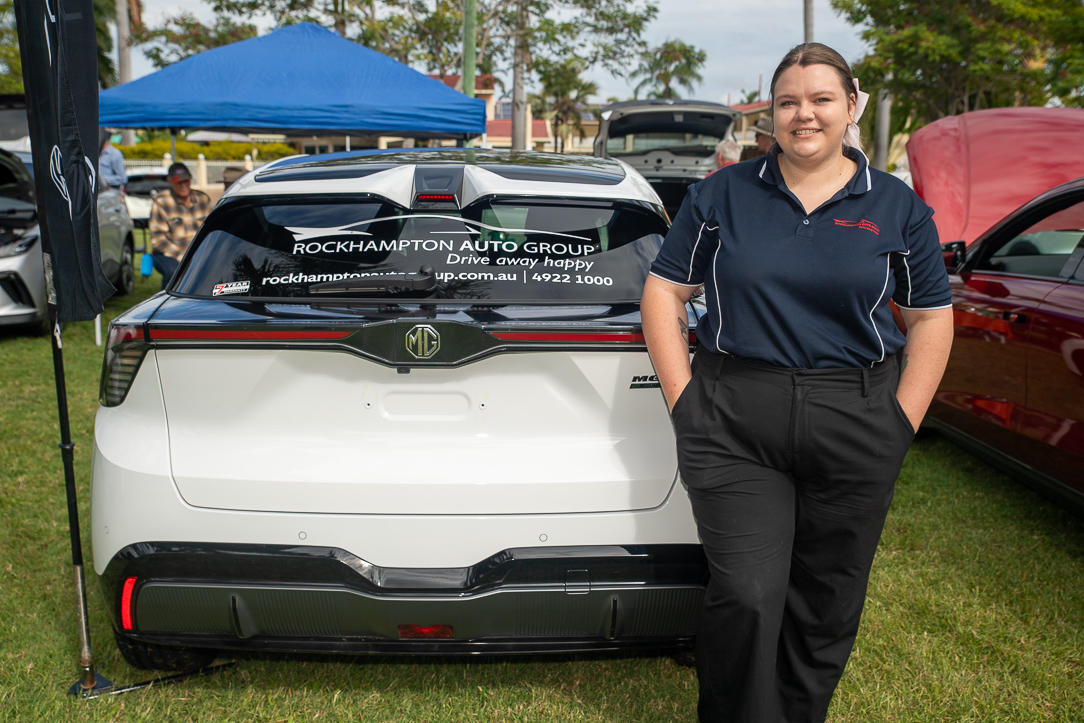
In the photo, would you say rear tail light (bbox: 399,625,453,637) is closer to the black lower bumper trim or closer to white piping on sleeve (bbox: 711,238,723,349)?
the black lower bumper trim

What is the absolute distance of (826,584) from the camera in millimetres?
2152

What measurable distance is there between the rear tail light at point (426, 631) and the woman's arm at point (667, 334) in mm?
792

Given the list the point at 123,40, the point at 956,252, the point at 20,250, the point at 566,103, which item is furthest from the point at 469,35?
the point at 566,103

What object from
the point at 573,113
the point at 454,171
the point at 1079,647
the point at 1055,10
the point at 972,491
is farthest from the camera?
the point at 573,113

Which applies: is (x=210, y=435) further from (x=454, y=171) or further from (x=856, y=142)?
(x=856, y=142)

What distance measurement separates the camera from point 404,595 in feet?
6.79

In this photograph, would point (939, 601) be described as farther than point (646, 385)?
Yes

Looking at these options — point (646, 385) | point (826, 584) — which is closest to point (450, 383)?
point (646, 385)

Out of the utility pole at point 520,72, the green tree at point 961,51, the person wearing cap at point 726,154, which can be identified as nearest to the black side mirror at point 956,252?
the person wearing cap at point 726,154

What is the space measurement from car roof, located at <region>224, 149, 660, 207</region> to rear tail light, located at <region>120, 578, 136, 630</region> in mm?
1108

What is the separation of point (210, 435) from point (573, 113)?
2576 inches

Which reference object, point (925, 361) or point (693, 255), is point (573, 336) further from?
point (925, 361)

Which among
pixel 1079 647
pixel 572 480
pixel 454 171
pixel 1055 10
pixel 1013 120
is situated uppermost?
pixel 1055 10

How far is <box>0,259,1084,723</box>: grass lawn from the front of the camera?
2539 mm
